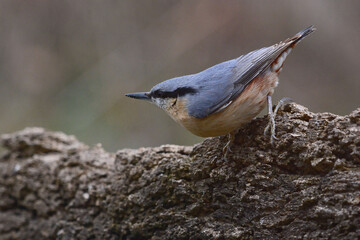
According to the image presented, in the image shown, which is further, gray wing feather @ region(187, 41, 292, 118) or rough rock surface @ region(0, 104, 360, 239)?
gray wing feather @ region(187, 41, 292, 118)

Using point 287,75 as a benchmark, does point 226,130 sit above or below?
below

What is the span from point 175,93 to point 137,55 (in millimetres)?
3462

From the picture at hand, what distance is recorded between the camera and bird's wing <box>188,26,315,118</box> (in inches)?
96.4

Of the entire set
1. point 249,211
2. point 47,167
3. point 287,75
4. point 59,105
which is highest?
point 59,105

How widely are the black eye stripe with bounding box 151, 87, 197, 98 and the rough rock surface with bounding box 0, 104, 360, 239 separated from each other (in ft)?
1.15

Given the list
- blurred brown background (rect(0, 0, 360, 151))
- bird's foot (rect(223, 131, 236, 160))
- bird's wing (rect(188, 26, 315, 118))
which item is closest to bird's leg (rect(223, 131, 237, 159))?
bird's foot (rect(223, 131, 236, 160))

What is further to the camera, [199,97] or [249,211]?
[199,97]

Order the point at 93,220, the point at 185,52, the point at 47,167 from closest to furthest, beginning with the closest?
the point at 93,220 < the point at 47,167 < the point at 185,52

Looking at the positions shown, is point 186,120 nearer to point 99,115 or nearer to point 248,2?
point 99,115

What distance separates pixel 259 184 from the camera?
7.35ft

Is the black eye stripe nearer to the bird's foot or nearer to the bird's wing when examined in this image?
the bird's wing

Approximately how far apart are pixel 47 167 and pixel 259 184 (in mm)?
1951

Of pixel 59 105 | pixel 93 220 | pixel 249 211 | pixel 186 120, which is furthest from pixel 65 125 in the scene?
pixel 249 211

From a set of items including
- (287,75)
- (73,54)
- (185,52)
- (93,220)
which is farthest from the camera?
(73,54)
